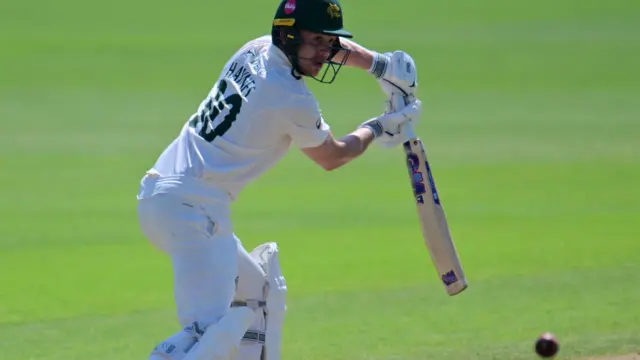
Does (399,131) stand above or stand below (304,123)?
below

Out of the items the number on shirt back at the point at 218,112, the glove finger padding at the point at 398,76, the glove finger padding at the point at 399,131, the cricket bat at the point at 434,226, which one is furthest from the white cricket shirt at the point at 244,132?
the cricket bat at the point at 434,226

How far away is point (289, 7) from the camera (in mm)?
4539

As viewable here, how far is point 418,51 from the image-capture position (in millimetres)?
18344

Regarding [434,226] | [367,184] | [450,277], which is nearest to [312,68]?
[434,226]

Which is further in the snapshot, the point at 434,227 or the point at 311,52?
the point at 434,227

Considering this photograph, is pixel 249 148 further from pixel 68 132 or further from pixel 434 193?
pixel 68 132

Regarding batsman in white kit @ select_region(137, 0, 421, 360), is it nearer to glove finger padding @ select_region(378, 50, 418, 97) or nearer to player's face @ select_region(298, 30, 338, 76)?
player's face @ select_region(298, 30, 338, 76)

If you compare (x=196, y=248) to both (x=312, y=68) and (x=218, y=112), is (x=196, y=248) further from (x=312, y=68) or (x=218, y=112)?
(x=312, y=68)

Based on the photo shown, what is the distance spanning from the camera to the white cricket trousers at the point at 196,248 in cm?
428

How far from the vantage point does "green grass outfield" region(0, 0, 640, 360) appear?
21.2 feet

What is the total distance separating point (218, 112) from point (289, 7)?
49cm

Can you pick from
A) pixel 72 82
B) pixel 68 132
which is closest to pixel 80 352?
pixel 68 132

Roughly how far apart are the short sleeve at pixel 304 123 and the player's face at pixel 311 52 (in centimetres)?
15

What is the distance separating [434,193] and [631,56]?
14.5 metres
